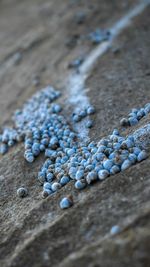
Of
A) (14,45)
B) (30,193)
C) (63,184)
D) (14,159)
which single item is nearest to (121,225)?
(63,184)

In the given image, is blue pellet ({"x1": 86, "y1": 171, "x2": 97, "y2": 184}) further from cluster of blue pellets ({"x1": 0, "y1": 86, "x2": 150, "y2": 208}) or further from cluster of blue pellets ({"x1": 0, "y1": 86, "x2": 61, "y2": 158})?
cluster of blue pellets ({"x1": 0, "y1": 86, "x2": 61, "y2": 158})

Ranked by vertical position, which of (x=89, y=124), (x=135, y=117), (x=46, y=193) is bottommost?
(x=135, y=117)

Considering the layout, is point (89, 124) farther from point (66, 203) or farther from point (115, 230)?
point (115, 230)

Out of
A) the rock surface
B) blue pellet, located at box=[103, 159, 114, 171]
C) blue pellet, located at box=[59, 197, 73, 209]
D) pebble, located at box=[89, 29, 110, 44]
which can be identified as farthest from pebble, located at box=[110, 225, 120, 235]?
pebble, located at box=[89, 29, 110, 44]

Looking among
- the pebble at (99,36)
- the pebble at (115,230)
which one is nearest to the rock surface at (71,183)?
the pebble at (115,230)

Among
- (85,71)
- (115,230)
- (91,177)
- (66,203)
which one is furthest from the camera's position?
(85,71)

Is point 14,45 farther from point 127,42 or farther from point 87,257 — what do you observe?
point 87,257

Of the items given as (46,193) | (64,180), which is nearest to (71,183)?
(64,180)

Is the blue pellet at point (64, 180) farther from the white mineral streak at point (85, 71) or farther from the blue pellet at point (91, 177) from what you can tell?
the white mineral streak at point (85, 71)
